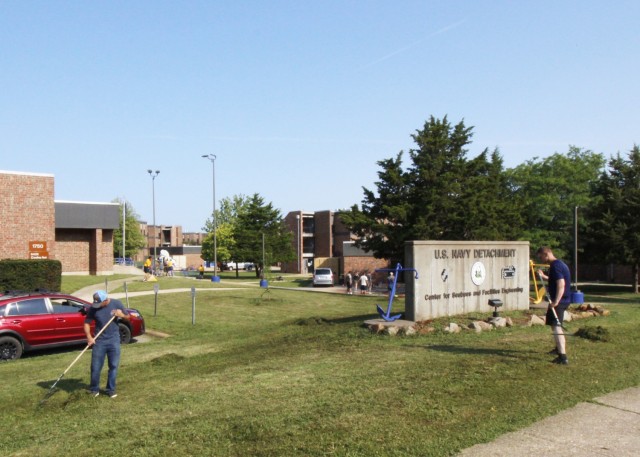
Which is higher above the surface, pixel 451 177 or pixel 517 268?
pixel 451 177

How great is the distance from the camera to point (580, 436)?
5.96m

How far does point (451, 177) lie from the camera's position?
38531 millimetres

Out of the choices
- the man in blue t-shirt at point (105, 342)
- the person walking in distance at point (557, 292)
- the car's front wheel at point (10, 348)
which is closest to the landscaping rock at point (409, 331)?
the person walking in distance at point (557, 292)

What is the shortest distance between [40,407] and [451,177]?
3332cm

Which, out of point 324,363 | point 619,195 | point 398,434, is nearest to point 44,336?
point 324,363

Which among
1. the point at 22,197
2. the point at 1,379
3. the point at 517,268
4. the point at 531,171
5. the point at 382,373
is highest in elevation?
the point at 531,171

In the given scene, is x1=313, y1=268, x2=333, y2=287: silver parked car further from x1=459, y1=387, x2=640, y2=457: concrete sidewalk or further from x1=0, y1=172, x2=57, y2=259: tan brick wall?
x1=459, y1=387, x2=640, y2=457: concrete sidewalk

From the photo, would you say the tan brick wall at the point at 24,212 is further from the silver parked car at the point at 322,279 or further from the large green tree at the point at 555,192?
the large green tree at the point at 555,192

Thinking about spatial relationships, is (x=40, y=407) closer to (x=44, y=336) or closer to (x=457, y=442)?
(x=457, y=442)

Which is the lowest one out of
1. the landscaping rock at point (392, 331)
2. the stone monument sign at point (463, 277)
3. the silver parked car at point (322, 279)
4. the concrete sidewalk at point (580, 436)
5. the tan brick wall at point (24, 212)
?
the silver parked car at point (322, 279)

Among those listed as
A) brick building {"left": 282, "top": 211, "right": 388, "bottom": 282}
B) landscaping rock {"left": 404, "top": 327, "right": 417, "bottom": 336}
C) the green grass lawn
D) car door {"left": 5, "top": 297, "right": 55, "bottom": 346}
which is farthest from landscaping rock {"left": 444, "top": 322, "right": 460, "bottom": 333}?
brick building {"left": 282, "top": 211, "right": 388, "bottom": 282}

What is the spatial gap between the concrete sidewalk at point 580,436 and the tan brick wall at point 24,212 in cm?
3677

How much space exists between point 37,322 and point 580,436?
1365 cm

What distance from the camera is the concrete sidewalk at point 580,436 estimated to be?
5543mm
